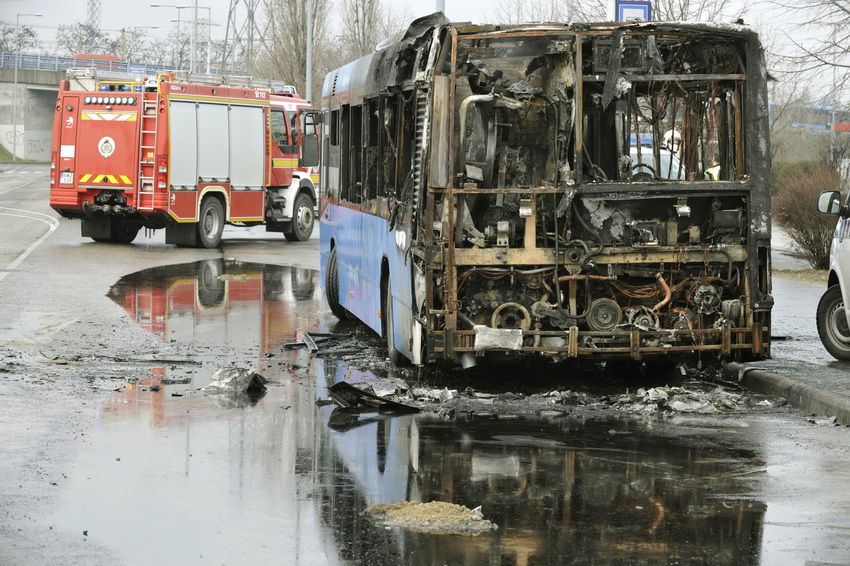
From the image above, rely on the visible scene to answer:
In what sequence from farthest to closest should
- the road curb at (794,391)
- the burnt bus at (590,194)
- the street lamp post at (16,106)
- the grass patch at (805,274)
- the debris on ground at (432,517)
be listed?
the street lamp post at (16,106)
the grass patch at (805,274)
the burnt bus at (590,194)
the road curb at (794,391)
the debris on ground at (432,517)

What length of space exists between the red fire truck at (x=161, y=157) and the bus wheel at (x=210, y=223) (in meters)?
0.02

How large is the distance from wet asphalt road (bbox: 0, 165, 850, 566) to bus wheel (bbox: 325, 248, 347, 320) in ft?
7.04

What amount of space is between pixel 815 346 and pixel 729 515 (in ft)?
23.9

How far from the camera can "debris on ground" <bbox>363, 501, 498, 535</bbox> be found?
6227mm

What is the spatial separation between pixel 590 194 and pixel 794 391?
2.21m

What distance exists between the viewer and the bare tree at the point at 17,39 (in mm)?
99312

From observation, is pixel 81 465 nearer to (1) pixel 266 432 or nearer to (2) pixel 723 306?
(1) pixel 266 432

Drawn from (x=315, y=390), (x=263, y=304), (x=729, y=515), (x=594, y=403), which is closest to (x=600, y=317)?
(x=594, y=403)

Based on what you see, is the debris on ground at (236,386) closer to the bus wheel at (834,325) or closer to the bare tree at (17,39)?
the bus wheel at (834,325)

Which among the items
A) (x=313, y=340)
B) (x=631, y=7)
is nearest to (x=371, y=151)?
(x=313, y=340)

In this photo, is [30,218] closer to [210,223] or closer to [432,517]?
[210,223]

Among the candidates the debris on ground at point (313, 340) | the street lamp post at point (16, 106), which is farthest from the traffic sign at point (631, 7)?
the street lamp post at point (16, 106)

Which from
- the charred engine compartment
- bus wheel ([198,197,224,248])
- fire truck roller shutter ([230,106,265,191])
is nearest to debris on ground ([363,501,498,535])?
the charred engine compartment

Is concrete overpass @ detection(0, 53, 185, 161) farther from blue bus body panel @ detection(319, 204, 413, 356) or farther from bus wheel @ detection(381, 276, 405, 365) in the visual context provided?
bus wheel @ detection(381, 276, 405, 365)
